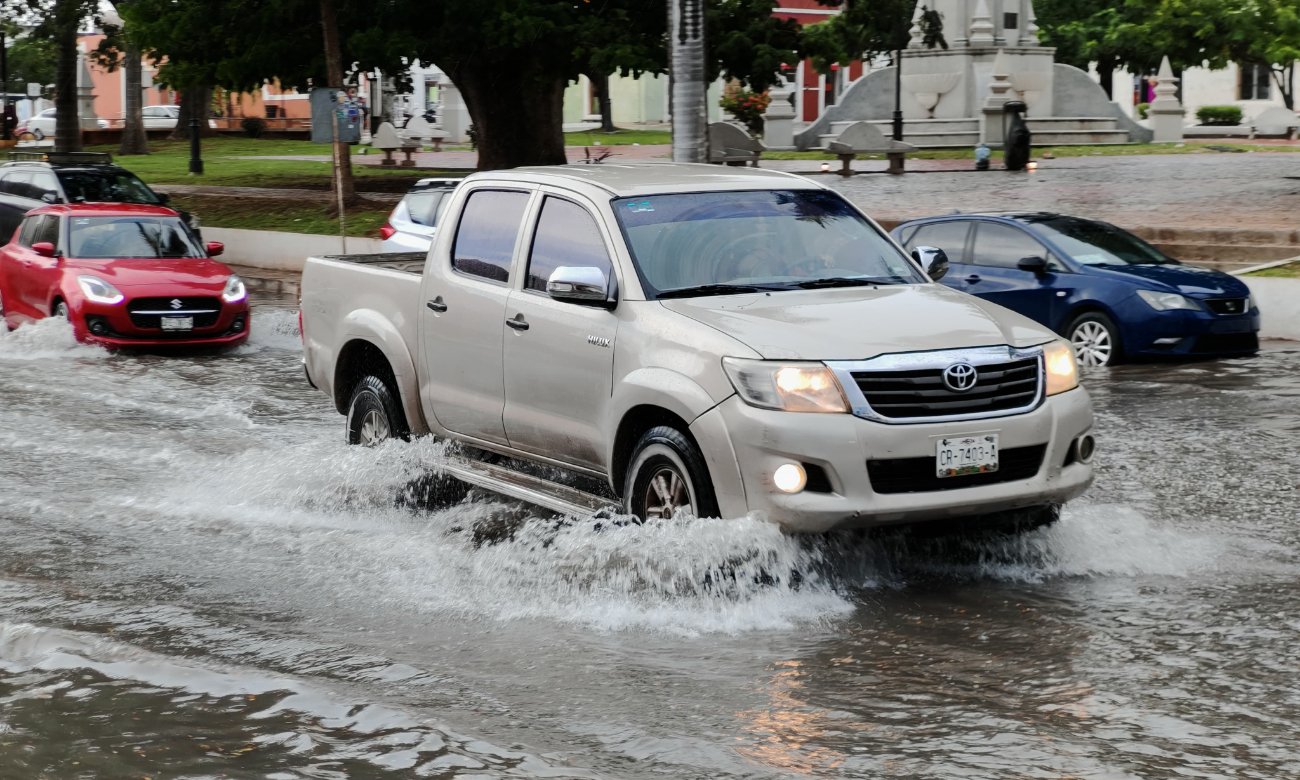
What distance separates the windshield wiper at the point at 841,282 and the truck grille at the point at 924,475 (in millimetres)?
1226

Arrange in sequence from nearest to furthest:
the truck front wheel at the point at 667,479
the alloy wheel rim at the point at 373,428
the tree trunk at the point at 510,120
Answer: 1. the truck front wheel at the point at 667,479
2. the alloy wheel rim at the point at 373,428
3. the tree trunk at the point at 510,120

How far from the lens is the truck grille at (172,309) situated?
57.2 ft

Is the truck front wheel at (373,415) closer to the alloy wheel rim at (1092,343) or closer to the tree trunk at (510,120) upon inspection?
the alloy wheel rim at (1092,343)

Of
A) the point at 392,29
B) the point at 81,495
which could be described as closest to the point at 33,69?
the point at 392,29

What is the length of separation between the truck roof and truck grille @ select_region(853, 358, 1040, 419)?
187cm

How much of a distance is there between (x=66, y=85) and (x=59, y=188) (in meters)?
24.0

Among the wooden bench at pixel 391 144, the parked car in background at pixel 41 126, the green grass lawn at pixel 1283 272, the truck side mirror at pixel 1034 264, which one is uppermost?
the parked car in background at pixel 41 126

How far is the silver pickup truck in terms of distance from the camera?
6.84 metres

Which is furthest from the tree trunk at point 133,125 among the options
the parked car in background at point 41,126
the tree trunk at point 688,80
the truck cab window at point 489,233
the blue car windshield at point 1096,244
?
the truck cab window at point 489,233

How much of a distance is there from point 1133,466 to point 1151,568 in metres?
2.98

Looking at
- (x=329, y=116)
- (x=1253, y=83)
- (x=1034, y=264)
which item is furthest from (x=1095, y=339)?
(x=1253, y=83)

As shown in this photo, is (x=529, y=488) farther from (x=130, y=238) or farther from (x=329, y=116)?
(x=329, y=116)

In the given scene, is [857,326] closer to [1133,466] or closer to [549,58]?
[1133,466]

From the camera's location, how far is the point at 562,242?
834 centimetres
